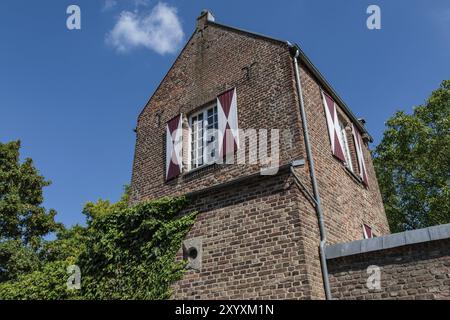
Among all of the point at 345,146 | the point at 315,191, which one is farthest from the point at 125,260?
the point at 345,146

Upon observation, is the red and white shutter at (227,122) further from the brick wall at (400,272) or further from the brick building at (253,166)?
the brick wall at (400,272)

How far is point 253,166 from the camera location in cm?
816

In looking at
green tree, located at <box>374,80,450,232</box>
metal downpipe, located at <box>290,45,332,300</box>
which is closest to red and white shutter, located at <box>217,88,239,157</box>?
metal downpipe, located at <box>290,45,332,300</box>

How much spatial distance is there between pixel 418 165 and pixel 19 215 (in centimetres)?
2078

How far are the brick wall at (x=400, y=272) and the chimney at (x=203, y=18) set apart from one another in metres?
8.11

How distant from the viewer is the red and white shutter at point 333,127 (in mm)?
9594

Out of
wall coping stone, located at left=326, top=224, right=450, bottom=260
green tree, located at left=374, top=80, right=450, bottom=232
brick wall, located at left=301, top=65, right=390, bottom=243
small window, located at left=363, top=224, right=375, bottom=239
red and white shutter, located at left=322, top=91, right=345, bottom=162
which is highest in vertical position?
green tree, located at left=374, top=80, right=450, bottom=232

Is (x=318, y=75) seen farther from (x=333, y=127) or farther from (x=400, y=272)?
(x=400, y=272)

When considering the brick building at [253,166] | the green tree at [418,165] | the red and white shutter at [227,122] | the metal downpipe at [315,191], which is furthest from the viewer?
the green tree at [418,165]

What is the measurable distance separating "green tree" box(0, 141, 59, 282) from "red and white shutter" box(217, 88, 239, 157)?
1467cm

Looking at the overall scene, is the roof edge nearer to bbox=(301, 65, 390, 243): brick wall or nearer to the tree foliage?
bbox=(301, 65, 390, 243): brick wall

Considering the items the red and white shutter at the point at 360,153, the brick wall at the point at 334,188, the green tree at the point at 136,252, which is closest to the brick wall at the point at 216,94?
the brick wall at the point at 334,188

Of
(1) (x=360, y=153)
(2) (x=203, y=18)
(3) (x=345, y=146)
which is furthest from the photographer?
(2) (x=203, y=18)

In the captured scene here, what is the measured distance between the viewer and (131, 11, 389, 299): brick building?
6.99m
